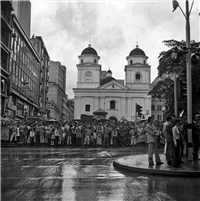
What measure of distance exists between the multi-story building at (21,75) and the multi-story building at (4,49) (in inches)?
68.6

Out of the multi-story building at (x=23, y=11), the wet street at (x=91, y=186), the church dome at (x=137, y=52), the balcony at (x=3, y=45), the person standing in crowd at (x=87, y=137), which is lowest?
the wet street at (x=91, y=186)

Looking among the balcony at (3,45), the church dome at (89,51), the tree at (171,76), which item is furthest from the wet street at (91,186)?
the church dome at (89,51)

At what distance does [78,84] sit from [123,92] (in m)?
12.2

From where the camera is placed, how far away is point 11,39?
39.3 meters

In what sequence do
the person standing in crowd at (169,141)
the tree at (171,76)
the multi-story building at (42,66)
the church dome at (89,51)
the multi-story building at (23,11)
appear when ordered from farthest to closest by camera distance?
the church dome at (89,51), the multi-story building at (42,66), the multi-story building at (23,11), the tree at (171,76), the person standing in crowd at (169,141)

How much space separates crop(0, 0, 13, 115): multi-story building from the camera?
3484 centimetres

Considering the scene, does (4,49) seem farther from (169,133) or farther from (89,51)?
(89,51)

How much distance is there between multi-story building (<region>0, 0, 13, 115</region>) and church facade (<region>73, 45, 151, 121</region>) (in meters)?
38.2

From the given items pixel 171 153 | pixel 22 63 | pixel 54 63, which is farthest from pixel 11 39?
pixel 54 63

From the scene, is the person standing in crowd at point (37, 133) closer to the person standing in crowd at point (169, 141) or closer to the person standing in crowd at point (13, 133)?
the person standing in crowd at point (13, 133)

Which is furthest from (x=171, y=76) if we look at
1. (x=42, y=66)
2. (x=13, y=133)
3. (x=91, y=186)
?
(x=42, y=66)

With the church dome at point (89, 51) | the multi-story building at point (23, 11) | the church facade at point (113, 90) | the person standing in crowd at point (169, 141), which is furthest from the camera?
the church dome at point (89, 51)

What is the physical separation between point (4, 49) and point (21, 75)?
10230 millimetres

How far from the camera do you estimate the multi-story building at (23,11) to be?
5322 cm
